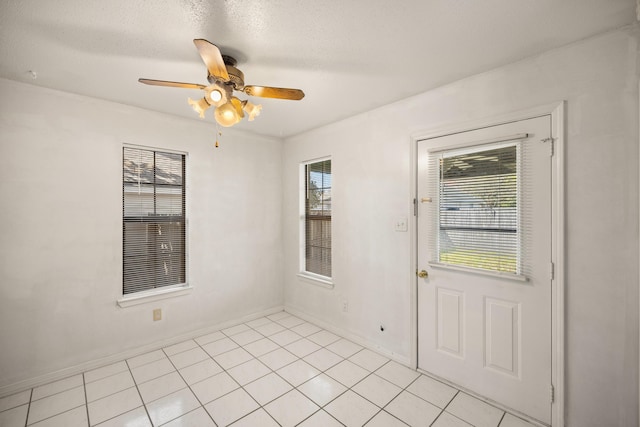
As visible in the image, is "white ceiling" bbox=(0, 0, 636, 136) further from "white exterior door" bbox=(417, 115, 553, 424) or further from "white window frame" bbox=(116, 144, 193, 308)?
"white window frame" bbox=(116, 144, 193, 308)

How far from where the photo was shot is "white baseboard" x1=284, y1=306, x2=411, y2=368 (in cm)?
266

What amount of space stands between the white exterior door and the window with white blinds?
2642mm

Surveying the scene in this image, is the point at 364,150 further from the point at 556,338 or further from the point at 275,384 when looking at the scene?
the point at 275,384

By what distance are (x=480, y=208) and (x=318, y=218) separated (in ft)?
6.52

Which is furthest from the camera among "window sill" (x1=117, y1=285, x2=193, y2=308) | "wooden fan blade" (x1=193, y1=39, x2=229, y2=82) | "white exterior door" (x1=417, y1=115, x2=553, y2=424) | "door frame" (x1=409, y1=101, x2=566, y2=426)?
"window sill" (x1=117, y1=285, x2=193, y2=308)

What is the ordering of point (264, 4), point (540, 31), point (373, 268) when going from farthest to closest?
point (373, 268), point (540, 31), point (264, 4)

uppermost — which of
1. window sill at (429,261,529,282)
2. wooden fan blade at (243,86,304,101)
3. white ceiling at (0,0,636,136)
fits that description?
white ceiling at (0,0,636,136)

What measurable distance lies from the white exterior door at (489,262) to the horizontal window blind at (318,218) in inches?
51.4

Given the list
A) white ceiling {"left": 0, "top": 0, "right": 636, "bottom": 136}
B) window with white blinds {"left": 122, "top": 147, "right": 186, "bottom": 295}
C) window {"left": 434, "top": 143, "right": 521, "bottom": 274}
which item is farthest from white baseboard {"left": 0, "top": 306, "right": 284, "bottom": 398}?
window {"left": 434, "top": 143, "right": 521, "bottom": 274}

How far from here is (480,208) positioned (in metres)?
2.14

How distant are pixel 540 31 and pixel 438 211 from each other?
4.38ft

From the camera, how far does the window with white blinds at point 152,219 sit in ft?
9.33

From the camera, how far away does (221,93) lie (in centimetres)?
167

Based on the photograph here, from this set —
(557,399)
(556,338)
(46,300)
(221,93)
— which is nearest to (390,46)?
(221,93)
